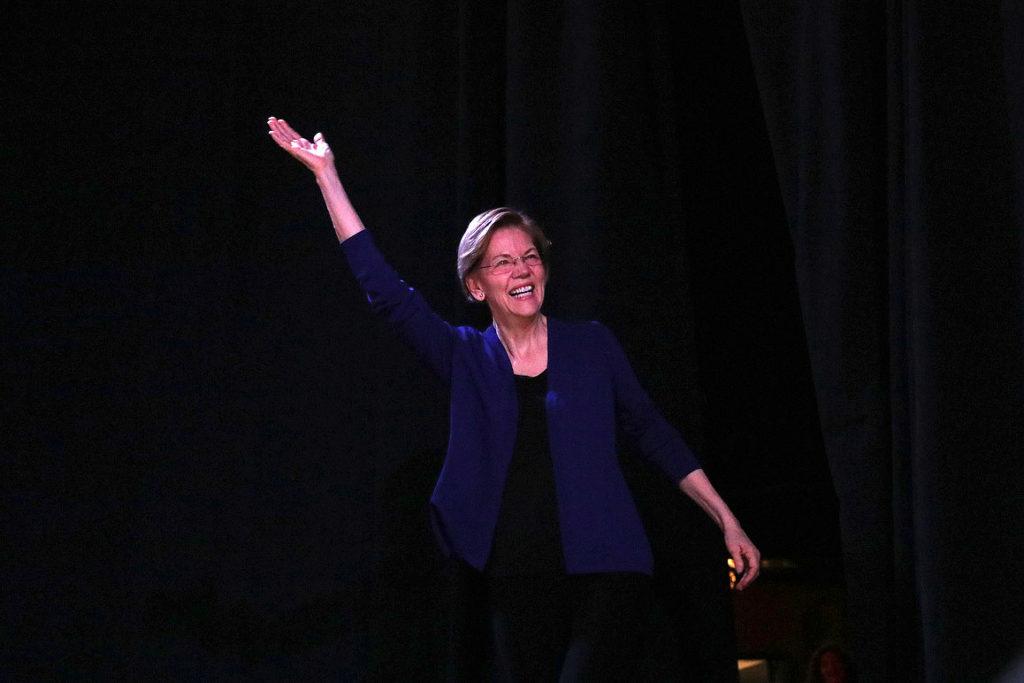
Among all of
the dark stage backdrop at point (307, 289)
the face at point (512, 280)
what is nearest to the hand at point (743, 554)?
the face at point (512, 280)

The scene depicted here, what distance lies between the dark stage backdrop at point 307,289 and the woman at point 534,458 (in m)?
0.70

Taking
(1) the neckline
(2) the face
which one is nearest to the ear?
(2) the face

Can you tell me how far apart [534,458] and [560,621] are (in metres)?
0.29

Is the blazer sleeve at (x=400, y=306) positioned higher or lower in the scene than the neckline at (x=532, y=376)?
higher

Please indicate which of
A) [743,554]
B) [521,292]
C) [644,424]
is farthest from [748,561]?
[521,292]

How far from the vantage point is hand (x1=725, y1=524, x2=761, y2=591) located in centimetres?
221

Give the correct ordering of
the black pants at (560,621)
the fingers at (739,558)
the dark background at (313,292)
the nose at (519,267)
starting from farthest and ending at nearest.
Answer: the dark background at (313,292) < the nose at (519,267) < the fingers at (739,558) < the black pants at (560,621)

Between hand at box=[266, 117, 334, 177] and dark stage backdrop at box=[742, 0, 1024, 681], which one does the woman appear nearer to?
hand at box=[266, 117, 334, 177]

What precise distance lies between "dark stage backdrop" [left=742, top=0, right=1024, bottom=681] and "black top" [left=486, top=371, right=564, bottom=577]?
26.3 inches

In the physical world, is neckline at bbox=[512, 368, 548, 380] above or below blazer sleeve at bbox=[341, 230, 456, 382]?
below

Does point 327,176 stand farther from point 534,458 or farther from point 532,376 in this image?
point 534,458

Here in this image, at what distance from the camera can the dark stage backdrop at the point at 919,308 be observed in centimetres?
229

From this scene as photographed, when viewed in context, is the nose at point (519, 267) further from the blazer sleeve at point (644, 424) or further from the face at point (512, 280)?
the blazer sleeve at point (644, 424)

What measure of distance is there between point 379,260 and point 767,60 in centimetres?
104
